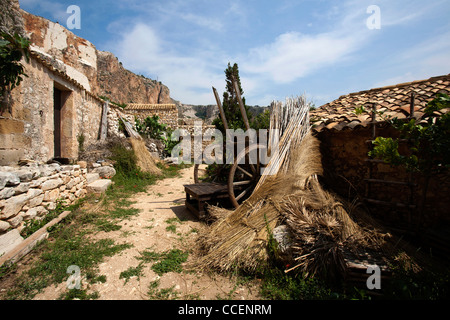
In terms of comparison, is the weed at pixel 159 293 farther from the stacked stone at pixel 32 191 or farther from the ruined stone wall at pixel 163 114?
the ruined stone wall at pixel 163 114

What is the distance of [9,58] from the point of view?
351cm

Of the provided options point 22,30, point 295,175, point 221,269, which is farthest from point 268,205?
point 22,30

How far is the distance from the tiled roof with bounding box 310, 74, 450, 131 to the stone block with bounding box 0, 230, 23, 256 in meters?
4.46

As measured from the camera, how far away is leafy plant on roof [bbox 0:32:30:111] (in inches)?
137

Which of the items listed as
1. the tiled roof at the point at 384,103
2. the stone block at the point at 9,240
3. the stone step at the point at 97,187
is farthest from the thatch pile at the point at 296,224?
the stone step at the point at 97,187

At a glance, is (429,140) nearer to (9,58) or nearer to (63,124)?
(9,58)

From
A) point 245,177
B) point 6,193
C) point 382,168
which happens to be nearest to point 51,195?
point 6,193

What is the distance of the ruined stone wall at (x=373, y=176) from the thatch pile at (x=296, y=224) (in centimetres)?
34

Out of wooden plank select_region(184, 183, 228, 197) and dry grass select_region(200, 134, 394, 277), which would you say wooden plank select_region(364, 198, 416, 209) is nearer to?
dry grass select_region(200, 134, 394, 277)

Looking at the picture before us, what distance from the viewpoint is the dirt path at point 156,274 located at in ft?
6.91

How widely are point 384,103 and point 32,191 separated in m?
5.58
